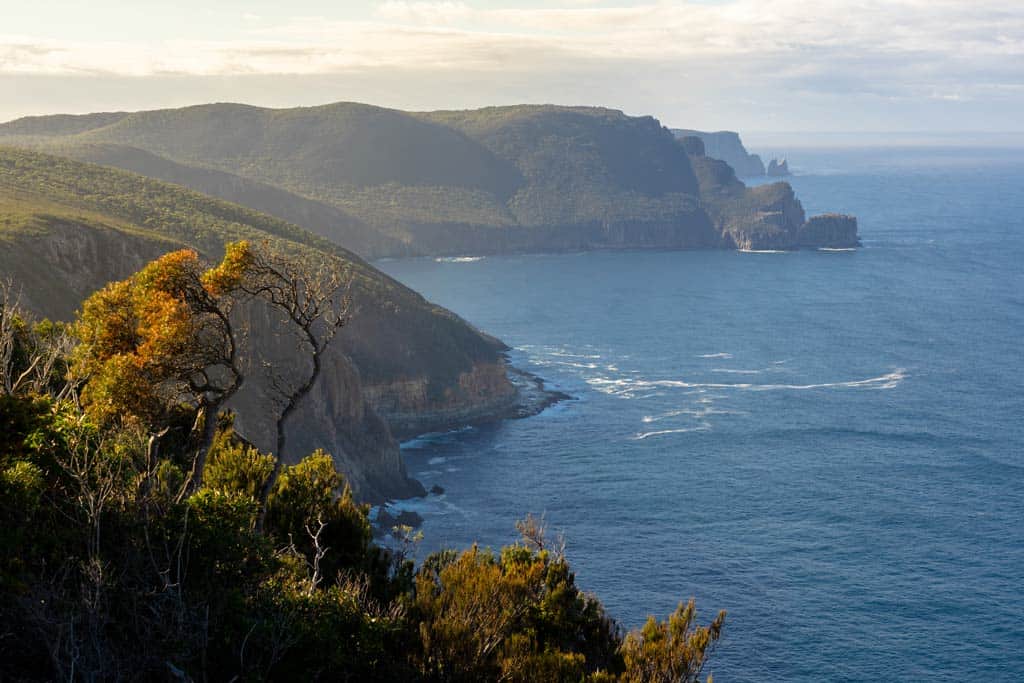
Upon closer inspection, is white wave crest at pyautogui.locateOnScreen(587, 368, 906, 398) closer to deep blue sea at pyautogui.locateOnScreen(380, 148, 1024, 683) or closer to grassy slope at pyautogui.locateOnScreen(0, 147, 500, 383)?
deep blue sea at pyautogui.locateOnScreen(380, 148, 1024, 683)

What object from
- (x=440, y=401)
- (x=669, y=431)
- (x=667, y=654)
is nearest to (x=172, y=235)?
(x=440, y=401)

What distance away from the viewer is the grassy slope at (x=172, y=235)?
96.7m

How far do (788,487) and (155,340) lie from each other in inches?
3165

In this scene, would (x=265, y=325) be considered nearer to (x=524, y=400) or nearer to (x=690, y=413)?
(x=524, y=400)

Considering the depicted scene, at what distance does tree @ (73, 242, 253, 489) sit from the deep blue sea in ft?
144

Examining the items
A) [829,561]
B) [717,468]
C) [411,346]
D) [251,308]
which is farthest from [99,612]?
[411,346]

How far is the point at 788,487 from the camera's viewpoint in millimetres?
99438

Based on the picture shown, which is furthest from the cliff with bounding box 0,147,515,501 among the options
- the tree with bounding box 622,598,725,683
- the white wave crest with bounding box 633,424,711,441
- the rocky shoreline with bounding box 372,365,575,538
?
the tree with bounding box 622,598,725,683

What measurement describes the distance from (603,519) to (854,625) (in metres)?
25.5

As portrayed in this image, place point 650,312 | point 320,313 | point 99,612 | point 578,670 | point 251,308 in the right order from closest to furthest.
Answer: point 99,612
point 578,670
point 320,313
point 251,308
point 650,312

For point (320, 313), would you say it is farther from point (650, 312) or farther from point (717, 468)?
point (650, 312)

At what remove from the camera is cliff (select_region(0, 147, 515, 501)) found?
303ft

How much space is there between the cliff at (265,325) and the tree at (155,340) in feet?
165

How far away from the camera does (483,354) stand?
13862 centimetres
